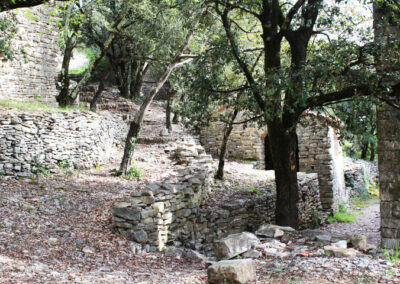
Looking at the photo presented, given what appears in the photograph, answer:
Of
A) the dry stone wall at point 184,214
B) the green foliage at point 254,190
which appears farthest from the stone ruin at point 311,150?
the dry stone wall at point 184,214

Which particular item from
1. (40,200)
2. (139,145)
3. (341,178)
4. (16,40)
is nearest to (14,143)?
(40,200)

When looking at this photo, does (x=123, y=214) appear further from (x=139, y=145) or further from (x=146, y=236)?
(x=139, y=145)

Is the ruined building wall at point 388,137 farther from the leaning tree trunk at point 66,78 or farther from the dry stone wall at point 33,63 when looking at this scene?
the dry stone wall at point 33,63

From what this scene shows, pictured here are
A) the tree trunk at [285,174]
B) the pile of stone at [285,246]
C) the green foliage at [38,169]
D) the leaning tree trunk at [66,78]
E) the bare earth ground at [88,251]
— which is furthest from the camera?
the leaning tree trunk at [66,78]

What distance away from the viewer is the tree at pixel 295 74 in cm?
670

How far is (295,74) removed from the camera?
6621 millimetres

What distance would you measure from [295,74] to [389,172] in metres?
2.45

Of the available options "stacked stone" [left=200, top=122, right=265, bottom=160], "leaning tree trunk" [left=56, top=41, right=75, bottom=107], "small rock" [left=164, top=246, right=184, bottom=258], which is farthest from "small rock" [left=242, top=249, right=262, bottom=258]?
"stacked stone" [left=200, top=122, right=265, bottom=160]

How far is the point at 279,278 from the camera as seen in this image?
434cm

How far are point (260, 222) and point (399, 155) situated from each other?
15.0 ft

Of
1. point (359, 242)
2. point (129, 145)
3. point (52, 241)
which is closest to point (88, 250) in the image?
point (52, 241)

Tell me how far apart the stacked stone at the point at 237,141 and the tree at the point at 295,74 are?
7.21m

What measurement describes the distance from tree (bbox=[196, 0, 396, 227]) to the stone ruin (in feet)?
18.2

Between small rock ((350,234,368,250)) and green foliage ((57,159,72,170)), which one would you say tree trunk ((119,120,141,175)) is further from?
small rock ((350,234,368,250))
